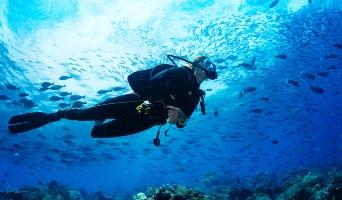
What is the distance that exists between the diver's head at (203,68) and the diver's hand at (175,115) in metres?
1.09

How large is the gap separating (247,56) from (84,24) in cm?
1199

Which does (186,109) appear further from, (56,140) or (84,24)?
(56,140)

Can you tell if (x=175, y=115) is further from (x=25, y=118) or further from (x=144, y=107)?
(x=25, y=118)

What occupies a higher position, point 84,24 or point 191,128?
point 84,24

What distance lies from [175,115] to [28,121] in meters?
2.65

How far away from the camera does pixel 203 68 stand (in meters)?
5.34

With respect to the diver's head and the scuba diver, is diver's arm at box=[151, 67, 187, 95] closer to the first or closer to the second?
the scuba diver

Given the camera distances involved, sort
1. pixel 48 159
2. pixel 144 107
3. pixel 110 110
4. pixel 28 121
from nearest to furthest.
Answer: pixel 144 107
pixel 110 110
pixel 28 121
pixel 48 159

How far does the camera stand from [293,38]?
21859 millimetres

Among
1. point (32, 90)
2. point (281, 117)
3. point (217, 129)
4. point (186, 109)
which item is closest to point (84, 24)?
point (32, 90)

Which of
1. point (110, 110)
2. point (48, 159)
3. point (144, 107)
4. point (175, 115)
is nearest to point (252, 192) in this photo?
point (175, 115)

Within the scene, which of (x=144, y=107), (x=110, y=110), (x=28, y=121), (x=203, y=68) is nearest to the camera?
(x=144, y=107)

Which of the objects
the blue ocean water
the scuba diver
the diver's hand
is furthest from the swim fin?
the blue ocean water

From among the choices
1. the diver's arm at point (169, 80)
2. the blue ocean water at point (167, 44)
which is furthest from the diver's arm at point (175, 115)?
the blue ocean water at point (167, 44)
